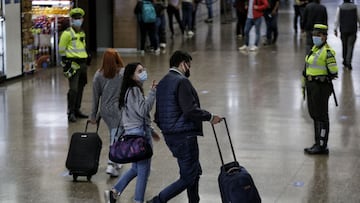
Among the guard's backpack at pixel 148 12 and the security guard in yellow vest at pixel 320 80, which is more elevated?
the guard's backpack at pixel 148 12

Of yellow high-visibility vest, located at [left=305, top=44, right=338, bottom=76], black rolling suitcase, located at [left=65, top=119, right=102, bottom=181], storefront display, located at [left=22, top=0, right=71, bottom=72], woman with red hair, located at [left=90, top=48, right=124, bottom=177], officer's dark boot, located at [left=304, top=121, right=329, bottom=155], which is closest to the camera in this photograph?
black rolling suitcase, located at [left=65, top=119, right=102, bottom=181]

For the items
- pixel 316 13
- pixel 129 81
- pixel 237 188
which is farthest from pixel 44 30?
pixel 237 188

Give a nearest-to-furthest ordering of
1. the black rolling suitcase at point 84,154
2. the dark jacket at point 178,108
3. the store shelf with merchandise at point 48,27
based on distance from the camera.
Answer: the dark jacket at point 178,108, the black rolling suitcase at point 84,154, the store shelf with merchandise at point 48,27

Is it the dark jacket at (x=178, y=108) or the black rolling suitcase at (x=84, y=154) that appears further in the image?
the black rolling suitcase at (x=84, y=154)

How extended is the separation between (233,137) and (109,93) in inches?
109

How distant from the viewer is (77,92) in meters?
13.4

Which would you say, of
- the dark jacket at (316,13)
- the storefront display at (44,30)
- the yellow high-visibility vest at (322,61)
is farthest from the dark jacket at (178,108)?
the storefront display at (44,30)

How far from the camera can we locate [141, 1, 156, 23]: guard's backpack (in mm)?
21641

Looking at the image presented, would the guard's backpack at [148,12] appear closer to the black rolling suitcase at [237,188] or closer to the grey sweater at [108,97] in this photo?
the grey sweater at [108,97]

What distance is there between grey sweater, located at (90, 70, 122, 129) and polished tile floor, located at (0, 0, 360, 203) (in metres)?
0.74

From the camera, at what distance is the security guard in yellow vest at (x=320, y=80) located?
35.1 ft

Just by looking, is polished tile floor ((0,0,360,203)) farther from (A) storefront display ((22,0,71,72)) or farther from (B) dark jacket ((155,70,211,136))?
(B) dark jacket ((155,70,211,136))

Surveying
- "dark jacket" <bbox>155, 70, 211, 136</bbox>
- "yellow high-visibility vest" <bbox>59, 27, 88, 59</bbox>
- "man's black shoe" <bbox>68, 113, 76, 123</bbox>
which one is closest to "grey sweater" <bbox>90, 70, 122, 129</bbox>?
"dark jacket" <bbox>155, 70, 211, 136</bbox>

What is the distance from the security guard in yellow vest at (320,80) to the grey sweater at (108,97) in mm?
2604
